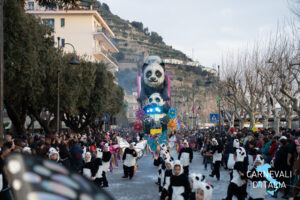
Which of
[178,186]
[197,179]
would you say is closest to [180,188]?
[178,186]

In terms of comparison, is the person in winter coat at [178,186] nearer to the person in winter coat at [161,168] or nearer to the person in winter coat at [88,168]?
the person in winter coat at [161,168]

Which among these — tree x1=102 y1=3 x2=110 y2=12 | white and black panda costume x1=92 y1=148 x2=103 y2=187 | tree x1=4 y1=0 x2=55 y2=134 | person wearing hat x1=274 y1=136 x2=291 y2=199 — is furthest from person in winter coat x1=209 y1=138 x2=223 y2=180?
tree x1=102 y1=3 x2=110 y2=12

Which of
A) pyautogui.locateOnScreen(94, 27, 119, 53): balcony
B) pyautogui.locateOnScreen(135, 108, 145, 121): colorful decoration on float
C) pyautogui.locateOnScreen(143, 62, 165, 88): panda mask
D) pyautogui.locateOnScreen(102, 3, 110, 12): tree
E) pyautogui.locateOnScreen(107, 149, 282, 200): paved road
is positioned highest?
pyautogui.locateOnScreen(102, 3, 110, 12): tree

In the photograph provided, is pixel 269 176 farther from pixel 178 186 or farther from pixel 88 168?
pixel 88 168

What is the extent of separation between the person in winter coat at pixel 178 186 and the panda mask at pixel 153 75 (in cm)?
3284

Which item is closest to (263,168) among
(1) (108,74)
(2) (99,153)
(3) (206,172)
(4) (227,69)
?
(2) (99,153)

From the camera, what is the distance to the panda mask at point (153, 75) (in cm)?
4128

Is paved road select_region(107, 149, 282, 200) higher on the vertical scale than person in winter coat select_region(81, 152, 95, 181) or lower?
lower

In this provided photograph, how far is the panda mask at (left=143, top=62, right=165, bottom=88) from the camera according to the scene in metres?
41.3

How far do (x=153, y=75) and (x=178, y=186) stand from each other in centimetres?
3317

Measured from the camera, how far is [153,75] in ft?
136

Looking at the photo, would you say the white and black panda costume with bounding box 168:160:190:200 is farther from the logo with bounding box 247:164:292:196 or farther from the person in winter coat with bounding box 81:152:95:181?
the person in winter coat with bounding box 81:152:95:181

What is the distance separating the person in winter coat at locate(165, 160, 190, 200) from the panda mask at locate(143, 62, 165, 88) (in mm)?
32840

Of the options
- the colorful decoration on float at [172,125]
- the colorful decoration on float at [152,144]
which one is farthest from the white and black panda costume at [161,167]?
the colorful decoration on float at [172,125]
